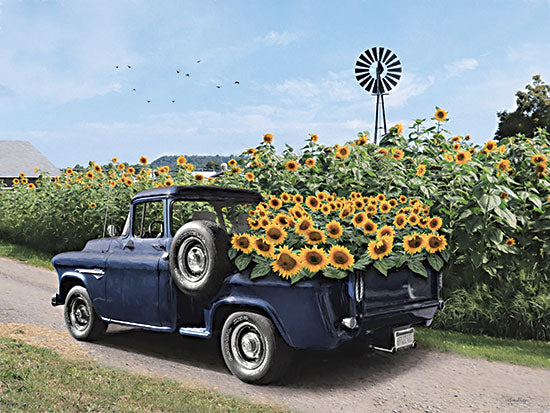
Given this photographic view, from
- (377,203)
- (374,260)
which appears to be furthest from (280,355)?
(377,203)

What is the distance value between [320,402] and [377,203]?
3252mm

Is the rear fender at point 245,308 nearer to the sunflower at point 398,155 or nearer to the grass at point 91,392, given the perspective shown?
the grass at point 91,392

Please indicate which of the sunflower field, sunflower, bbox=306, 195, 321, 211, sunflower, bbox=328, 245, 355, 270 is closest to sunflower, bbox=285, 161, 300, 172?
the sunflower field

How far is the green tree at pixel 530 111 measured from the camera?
129 ft

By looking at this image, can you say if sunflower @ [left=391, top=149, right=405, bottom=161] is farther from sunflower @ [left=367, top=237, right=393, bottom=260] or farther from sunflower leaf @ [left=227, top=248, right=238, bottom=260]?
sunflower leaf @ [left=227, top=248, right=238, bottom=260]

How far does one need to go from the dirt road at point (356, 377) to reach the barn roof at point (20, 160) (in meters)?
56.5

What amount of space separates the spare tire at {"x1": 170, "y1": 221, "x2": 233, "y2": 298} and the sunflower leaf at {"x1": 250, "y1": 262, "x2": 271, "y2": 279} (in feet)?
1.17

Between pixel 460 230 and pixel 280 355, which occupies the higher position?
Answer: pixel 460 230

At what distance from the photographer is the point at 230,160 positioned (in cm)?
1073

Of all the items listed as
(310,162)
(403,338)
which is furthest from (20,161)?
(403,338)

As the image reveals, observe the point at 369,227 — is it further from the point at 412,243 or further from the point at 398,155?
the point at 398,155

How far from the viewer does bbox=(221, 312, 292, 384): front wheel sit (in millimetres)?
4957

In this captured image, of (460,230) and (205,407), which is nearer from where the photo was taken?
(205,407)

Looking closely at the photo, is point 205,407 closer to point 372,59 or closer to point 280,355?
point 280,355
